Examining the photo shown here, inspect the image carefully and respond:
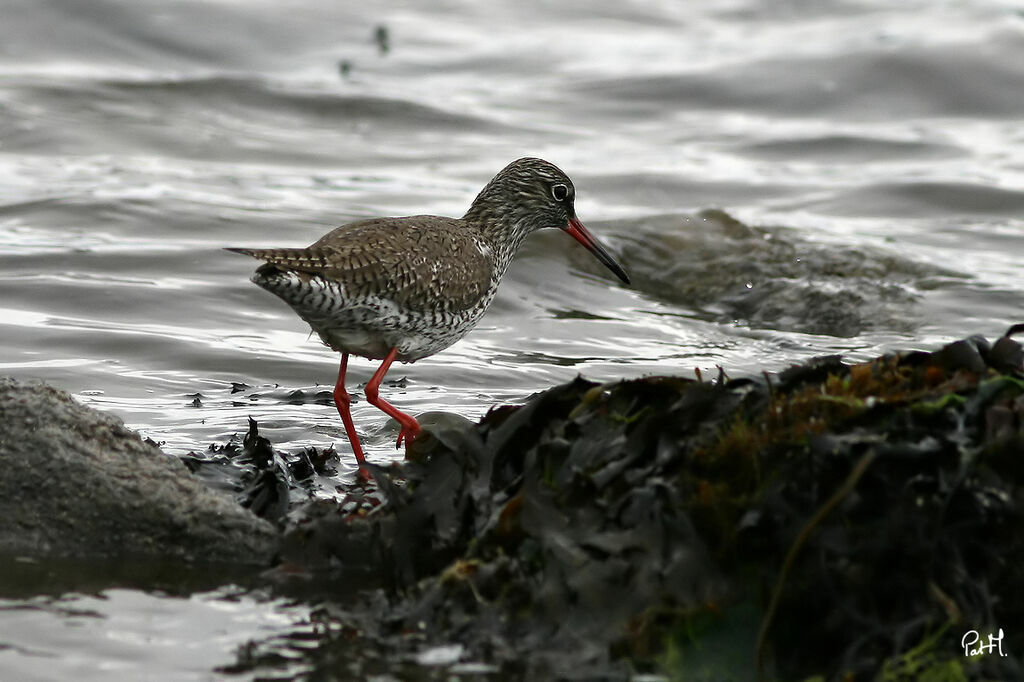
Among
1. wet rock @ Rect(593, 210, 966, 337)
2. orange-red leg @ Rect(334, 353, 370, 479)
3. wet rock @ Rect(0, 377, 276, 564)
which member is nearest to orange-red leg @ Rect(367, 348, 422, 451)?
orange-red leg @ Rect(334, 353, 370, 479)

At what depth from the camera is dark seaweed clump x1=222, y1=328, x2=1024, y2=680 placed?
10.8ft

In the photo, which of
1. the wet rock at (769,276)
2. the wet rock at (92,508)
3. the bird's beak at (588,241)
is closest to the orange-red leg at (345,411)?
the wet rock at (92,508)

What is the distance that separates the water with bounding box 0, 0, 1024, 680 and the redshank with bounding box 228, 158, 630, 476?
1.49ft

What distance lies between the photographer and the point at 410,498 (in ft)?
13.4

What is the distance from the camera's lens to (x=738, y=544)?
3455 mm

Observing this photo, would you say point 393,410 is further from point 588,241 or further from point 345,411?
point 588,241

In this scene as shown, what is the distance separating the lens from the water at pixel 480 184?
23.5 feet

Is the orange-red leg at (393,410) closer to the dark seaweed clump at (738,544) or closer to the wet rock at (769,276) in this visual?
the dark seaweed clump at (738,544)

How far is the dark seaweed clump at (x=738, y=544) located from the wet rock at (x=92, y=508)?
1.62ft

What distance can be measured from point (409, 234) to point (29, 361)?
240cm

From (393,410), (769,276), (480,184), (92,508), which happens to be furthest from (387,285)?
(480,184)

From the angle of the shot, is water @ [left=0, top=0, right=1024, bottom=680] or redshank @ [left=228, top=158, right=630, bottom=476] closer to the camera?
redshank @ [left=228, top=158, right=630, bottom=476]

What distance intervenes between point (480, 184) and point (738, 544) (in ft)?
29.8

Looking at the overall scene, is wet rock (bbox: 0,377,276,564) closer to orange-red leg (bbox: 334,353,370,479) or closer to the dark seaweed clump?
the dark seaweed clump
